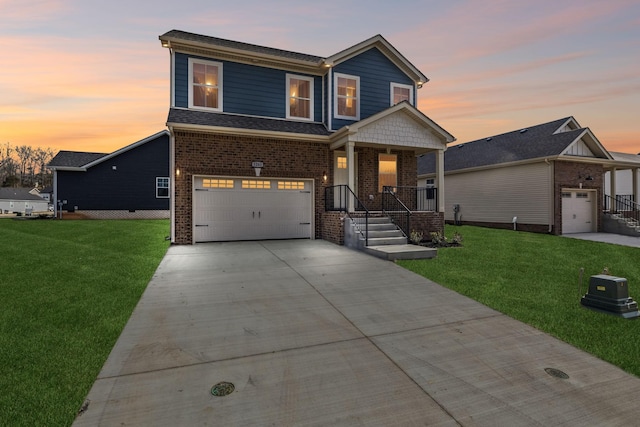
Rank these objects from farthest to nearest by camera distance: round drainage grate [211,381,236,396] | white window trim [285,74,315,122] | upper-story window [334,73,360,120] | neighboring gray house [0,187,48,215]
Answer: neighboring gray house [0,187,48,215], upper-story window [334,73,360,120], white window trim [285,74,315,122], round drainage grate [211,381,236,396]

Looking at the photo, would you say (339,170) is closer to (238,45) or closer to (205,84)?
(205,84)

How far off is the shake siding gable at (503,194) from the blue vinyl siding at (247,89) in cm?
1351

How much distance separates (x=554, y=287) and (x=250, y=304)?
5644 mm

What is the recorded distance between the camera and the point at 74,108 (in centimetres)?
1961

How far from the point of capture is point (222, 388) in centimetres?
251

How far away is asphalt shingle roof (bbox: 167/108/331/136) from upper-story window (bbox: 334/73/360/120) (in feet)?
3.80

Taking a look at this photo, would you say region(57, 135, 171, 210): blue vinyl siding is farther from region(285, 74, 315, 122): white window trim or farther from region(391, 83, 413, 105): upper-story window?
region(391, 83, 413, 105): upper-story window

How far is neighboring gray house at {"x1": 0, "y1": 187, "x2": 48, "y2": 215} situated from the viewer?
51.9m

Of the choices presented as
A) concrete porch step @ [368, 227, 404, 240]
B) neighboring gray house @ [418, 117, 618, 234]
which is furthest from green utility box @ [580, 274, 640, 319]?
neighboring gray house @ [418, 117, 618, 234]

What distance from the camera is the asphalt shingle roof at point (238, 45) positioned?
35.2 ft

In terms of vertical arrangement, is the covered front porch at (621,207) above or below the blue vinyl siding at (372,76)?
below

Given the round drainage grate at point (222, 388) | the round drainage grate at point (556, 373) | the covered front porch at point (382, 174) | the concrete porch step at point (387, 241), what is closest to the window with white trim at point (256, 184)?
the covered front porch at point (382, 174)

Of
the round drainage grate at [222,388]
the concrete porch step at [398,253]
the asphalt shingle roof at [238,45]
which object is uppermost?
the asphalt shingle roof at [238,45]

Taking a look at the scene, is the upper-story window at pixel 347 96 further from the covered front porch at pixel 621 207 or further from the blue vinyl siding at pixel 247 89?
the covered front porch at pixel 621 207
